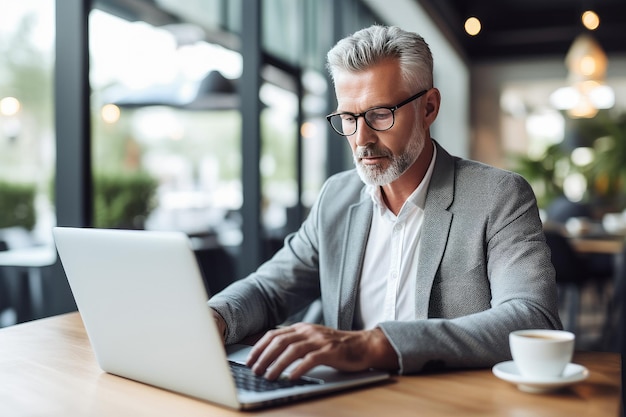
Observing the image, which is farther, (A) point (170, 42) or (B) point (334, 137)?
(B) point (334, 137)

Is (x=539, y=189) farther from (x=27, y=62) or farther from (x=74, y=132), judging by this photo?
(x=74, y=132)

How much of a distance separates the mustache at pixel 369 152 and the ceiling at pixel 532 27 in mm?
7597

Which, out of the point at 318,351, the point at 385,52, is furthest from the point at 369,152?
the point at 318,351

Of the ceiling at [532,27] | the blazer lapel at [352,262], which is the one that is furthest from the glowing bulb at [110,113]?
the blazer lapel at [352,262]

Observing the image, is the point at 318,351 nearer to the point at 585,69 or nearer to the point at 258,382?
the point at 258,382

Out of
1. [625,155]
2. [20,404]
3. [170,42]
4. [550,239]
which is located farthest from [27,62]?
[625,155]

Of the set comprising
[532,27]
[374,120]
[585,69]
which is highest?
[532,27]

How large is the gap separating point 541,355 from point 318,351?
0.36 m

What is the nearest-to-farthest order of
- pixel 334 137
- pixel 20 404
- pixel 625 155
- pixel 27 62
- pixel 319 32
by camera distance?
pixel 20 404
pixel 27 62
pixel 319 32
pixel 334 137
pixel 625 155

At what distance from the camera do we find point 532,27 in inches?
409

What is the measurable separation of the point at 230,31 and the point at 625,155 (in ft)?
21.9

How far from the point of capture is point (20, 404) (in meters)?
1.16

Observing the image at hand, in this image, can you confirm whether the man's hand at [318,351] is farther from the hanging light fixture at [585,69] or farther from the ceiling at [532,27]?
the ceiling at [532,27]

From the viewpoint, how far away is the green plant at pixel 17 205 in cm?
438
